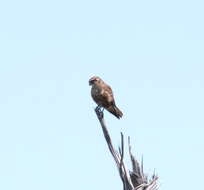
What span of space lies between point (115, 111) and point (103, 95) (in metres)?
0.65

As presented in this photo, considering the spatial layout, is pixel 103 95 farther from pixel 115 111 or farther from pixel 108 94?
pixel 115 111

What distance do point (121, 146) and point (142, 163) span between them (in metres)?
0.39

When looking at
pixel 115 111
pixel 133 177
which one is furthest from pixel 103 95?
pixel 133 177

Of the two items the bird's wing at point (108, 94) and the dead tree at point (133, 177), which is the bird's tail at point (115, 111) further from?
the dead tree at point (133, 177)

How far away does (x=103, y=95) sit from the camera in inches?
588

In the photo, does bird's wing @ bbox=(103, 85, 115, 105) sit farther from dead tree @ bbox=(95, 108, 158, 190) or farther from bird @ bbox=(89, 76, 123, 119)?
dead tree @ bbox=(95, 108, 158, 190)

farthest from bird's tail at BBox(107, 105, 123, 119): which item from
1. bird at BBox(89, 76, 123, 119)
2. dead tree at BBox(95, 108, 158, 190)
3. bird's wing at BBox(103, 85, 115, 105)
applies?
dead tree at BBox(95, 108, 158, 190)

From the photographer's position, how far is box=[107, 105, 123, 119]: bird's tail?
14.2 meters

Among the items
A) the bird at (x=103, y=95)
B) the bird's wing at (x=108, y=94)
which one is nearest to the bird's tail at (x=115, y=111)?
the bird at (x=103, y=95)

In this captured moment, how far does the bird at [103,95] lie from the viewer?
47.5 ft

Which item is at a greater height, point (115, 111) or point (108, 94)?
point (108, 94)

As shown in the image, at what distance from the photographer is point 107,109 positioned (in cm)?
1452

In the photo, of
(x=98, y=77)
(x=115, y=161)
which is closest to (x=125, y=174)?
(x=115, y=161)

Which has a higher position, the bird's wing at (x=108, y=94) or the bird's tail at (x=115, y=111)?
the bird's wing at (x=108, y=94)
